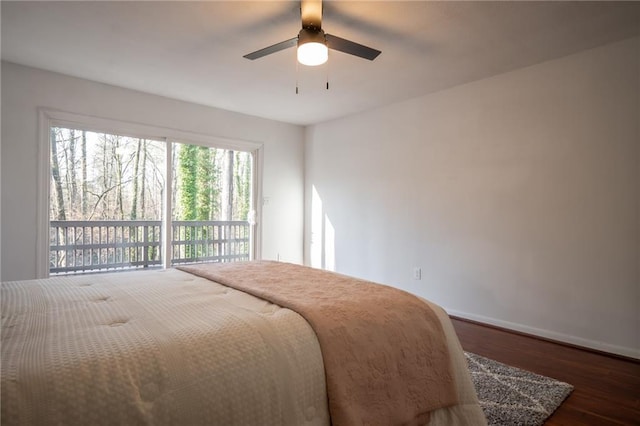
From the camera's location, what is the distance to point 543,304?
3.12 metres

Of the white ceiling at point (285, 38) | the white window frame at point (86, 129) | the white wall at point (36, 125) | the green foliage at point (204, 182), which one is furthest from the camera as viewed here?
the green foliage at point (204, 182)

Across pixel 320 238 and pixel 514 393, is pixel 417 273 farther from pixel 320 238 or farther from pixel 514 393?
pixel 514 393

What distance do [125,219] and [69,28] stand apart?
6.58 feet

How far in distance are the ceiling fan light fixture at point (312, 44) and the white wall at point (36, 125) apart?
259 cm

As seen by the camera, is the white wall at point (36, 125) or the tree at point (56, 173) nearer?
the white wall at point (36, 125)

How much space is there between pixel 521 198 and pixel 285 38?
248cm

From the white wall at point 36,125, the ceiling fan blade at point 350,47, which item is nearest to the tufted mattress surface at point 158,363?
the ceiling fan blade at point 350,47

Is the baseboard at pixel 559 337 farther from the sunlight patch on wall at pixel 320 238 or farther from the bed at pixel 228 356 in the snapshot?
the bed at pixel 228 356

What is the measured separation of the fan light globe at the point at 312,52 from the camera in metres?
2.11

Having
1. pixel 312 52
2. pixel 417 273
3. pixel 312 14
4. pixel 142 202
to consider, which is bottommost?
pixel 417 273

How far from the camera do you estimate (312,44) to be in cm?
209

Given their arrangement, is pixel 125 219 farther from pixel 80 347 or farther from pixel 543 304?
pixel 543 304

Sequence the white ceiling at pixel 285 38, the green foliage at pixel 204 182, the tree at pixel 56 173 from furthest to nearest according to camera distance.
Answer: the green foliage at pixel 204 182, the tree at pixel 56 173, the white ceiling at pixel 285 38

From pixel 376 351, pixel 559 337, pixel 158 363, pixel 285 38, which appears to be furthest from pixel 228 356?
pixel 559 337
